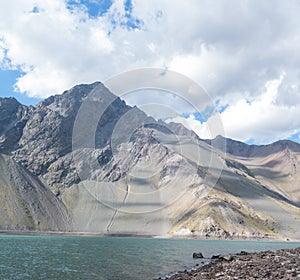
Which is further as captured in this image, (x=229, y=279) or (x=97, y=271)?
(x=97, y=271)

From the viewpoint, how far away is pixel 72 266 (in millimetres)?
60969

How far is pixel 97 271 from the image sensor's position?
2221 inches

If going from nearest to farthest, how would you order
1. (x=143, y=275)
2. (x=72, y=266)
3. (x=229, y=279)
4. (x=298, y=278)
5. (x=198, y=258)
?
1. (x=298, y=278)
2. (x=229, y=279)
3. (x=143, y=275)
4. (x=72, y=266)
5. (x=198, y=258)

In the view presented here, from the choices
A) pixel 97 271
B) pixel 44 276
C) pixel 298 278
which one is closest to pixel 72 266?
pixel 97 271

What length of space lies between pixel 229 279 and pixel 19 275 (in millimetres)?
27860

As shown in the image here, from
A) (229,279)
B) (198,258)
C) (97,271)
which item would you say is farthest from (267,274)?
(198,258)

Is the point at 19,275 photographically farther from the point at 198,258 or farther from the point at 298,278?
the point at 198,258

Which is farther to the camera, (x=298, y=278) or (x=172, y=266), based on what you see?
(x=172, y=266)

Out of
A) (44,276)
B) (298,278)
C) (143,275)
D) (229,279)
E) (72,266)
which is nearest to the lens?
(298,278)

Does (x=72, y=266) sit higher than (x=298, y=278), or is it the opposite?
(x=298, y=278)

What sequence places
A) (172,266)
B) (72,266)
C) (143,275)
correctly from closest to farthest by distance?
(143,275) < (72,266) < (172,266)

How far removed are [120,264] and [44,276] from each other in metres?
19.9

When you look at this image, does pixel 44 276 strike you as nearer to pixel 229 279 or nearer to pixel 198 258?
pixel 229 279

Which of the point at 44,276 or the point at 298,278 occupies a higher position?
the point at 298,278
